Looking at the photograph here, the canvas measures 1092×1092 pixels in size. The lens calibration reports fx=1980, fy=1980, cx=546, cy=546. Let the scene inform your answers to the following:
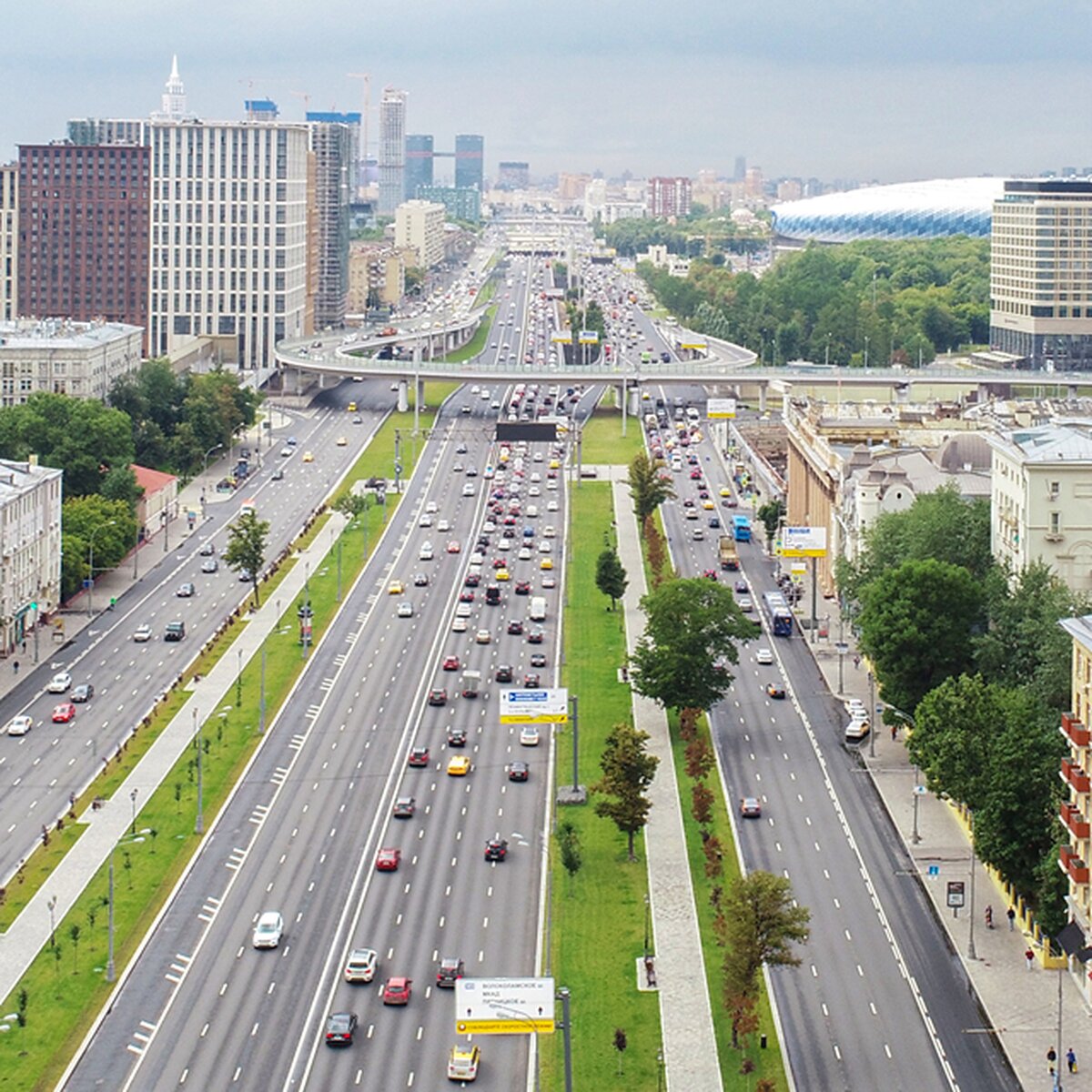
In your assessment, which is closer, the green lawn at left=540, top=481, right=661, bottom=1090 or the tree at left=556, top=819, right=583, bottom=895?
the green lawn at left=540, top=481, right=661, bottom=1090

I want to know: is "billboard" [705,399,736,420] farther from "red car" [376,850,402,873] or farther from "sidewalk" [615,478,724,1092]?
"red car" [376,850,402,873]

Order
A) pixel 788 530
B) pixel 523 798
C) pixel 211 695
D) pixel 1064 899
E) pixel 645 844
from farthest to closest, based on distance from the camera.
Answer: pixel 788 530 < pixel 211 695 < pixel 523 798 < pixel 645 844 < pixel 1064 899

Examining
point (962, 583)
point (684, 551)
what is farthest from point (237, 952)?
point (684, 551)

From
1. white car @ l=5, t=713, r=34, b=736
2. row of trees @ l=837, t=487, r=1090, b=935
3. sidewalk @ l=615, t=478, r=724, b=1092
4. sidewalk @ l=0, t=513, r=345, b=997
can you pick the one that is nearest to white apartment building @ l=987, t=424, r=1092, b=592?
row of trees @ l=837, t=487, r=1090, b=935

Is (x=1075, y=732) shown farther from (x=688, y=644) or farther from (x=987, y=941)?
(x=688, y=644)

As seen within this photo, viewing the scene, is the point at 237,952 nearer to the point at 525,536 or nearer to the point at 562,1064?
the point at 562,1064

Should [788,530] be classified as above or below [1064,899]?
above

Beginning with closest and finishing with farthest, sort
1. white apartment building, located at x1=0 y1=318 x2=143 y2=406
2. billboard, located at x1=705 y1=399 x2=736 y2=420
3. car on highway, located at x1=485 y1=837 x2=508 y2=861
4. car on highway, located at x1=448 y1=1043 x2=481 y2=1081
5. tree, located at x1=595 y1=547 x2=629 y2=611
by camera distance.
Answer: car on highway, located at x1=448 y1=1043 x2=481 y2=1081 → car on highway, located at x1=485 y1=837 x2=508 y2=861 → tree, located at x1=595 y1=547 x2=629 y2=611 → white apartment building, located at x1=0 y1=318 x2=143 y2=406 → billboard, located at x1=705 y1=399 x2=736 y2=420
